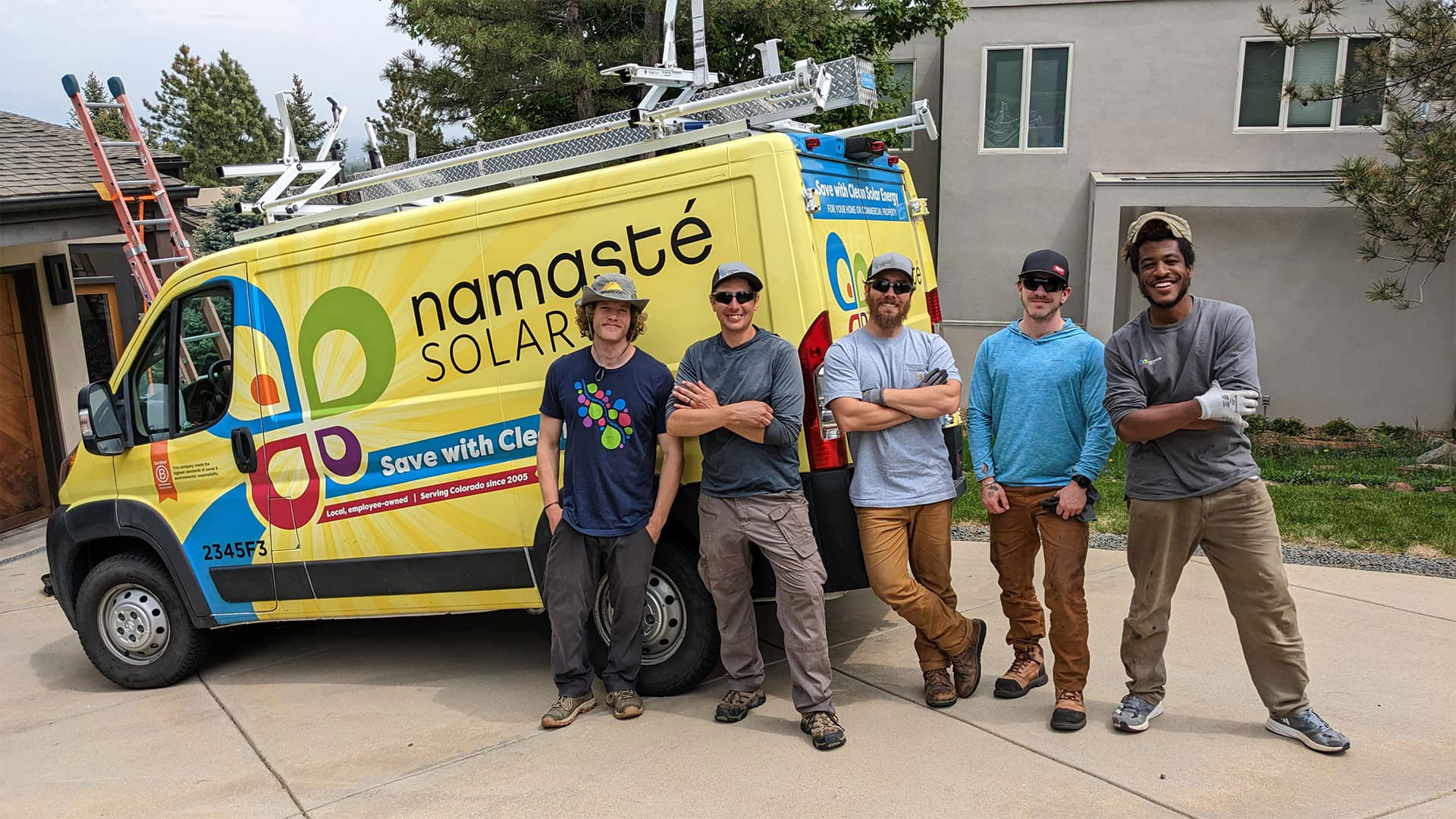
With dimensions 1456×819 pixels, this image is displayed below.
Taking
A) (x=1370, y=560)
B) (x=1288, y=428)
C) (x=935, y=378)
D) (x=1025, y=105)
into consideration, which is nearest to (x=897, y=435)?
(x=935, y=378)

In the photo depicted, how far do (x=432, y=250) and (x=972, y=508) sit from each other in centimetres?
482

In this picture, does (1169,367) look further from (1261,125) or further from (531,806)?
(1261,125)

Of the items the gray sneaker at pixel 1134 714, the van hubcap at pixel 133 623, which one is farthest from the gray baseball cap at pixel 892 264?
the van hubcap at pixel 133 623

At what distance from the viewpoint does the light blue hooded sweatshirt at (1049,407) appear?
408cm

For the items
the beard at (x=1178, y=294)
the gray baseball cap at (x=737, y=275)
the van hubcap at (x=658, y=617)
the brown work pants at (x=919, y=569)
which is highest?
the gray baseball cap at (x=737, y=275)

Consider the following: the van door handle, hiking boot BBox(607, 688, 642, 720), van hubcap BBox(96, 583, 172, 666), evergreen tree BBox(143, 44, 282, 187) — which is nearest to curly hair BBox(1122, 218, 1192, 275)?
hiking boot BBox(607, 688, 642, 720)

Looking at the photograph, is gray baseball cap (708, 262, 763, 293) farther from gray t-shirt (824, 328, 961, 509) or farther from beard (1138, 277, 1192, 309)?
beard (1138, 277, 1192, 309)

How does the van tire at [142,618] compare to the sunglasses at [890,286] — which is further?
the van tire at [142,618]

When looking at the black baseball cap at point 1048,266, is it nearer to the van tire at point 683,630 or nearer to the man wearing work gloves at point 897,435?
the man wearing work gloves at point 897,435

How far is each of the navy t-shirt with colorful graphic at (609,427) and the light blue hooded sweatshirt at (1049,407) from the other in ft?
4.43

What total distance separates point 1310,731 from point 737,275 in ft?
8.88

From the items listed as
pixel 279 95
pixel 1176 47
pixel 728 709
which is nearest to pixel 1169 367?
pixel 728 709

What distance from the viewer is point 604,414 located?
4.42 m

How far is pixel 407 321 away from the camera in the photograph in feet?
16.2
